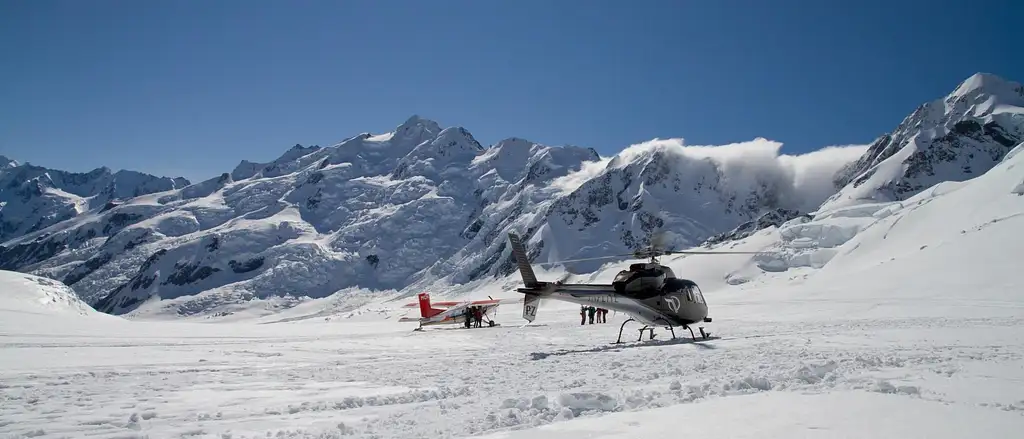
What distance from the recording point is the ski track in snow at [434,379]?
873 centimetres

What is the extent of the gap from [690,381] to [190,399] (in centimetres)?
974

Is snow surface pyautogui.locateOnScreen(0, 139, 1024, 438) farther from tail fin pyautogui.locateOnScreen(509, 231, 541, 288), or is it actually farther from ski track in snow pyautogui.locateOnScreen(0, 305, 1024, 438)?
tail fin pyautogui.locateOnScreen(509, 231, 541, 288)

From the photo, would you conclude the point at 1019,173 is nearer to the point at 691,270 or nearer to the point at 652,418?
the point at 691,270

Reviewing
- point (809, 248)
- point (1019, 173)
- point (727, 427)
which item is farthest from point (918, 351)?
point (809, 248)

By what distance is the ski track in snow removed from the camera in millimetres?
8727

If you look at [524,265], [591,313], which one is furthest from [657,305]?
[591,313]

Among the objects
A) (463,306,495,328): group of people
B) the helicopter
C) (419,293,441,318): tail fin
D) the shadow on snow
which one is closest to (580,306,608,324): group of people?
(463,306,495,328): group of people

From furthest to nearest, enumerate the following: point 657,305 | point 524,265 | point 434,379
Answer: point 524,265 → point 657,305 → point 434,379

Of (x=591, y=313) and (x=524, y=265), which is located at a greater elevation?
(x=524, y=265)

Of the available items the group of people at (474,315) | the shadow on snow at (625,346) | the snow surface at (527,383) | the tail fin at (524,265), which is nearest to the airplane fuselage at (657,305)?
the shadow on snow at (625,346)

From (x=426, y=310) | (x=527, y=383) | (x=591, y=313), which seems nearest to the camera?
(x=527, y=383)

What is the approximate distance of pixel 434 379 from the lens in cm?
1297

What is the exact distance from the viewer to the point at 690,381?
1131cm

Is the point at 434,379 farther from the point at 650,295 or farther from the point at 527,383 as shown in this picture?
the point at 650,295
